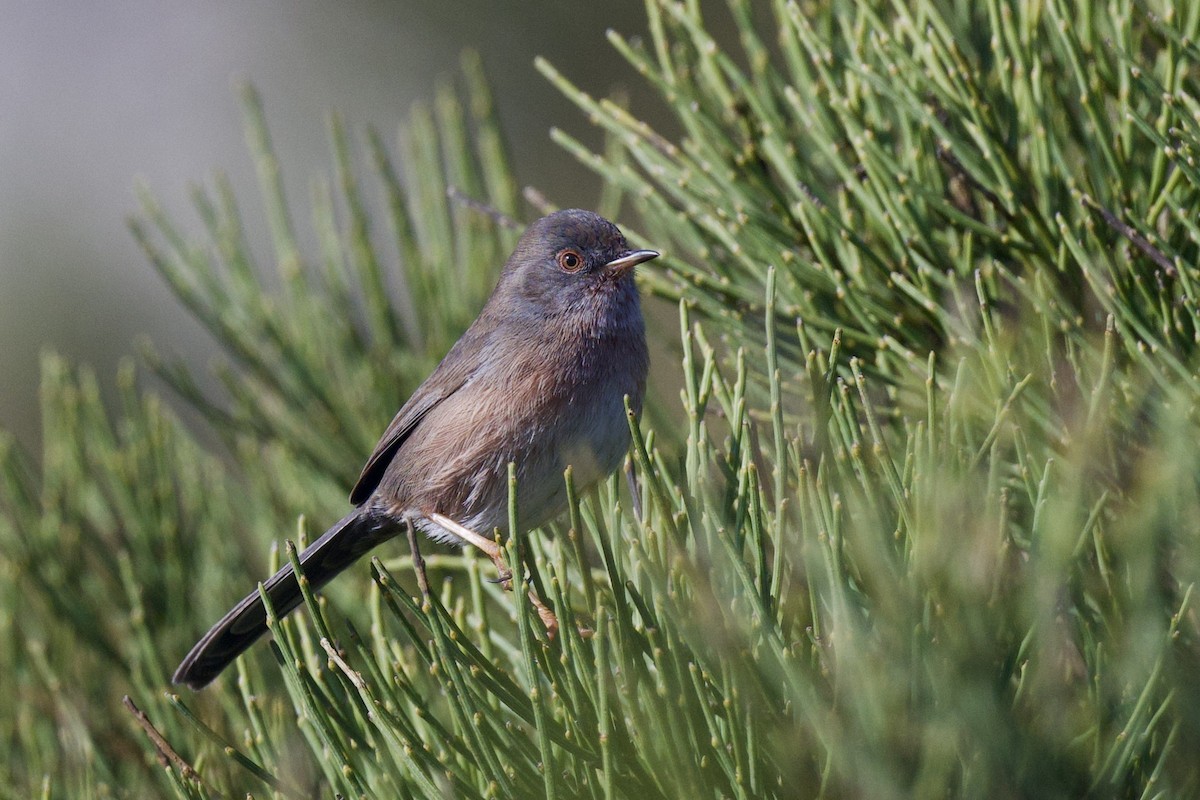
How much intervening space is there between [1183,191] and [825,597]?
43.6 inches

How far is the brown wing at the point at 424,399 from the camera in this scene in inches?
122

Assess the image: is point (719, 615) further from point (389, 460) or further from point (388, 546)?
point (388, 546)

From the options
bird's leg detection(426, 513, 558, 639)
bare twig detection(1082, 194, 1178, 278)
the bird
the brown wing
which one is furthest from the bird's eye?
bare twig detection(1082, 194, 1178, 278)

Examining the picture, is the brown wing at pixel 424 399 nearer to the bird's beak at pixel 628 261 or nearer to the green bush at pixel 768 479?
the green bush at pixel 768 479

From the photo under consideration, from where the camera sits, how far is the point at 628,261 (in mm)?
2865

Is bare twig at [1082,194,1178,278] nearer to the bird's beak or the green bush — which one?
the green bush

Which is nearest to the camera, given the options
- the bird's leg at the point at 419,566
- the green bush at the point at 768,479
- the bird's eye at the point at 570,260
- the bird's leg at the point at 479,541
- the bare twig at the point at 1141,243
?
the green bush at the point at 768,479

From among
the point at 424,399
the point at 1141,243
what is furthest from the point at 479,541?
the point at 1141,243

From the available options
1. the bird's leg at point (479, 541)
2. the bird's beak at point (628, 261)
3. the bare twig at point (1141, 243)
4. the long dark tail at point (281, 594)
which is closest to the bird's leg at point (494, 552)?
the bird's leg at point (479, 541)

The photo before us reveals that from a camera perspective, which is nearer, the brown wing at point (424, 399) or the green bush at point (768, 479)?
the green bush at point (768, 479)

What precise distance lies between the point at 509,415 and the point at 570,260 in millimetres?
566

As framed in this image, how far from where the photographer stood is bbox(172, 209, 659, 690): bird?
2.75 metres

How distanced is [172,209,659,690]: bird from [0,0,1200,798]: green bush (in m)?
0.14

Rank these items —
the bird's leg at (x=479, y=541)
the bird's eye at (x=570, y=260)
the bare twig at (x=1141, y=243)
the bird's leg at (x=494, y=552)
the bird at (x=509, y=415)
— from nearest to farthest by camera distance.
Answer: the bare twig at (x=1141, y=243) → the bird's leg at (x=494, y=552) → the bird's leg at (x=479, y=541) → the bird at (x=509, y=415) → the bird's eye at (x=570, y=260)
